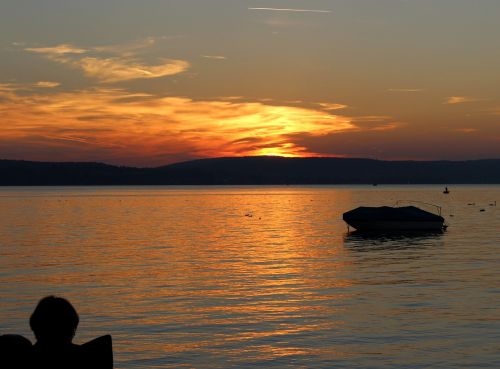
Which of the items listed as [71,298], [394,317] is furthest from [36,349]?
[71,298]

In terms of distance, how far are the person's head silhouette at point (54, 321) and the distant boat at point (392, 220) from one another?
76065 mm

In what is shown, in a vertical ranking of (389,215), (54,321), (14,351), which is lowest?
(389,215)

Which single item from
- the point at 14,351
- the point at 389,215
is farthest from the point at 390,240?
the point at 14,351

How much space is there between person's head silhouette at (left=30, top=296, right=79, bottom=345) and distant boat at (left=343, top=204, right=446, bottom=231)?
7606cm

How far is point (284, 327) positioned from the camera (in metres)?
25.9

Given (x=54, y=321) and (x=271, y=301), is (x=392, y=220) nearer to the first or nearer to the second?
(x=271, y=301)

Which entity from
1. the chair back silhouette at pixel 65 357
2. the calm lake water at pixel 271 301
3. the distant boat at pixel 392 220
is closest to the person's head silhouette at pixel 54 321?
the chair back silhouette at pixel 65 357

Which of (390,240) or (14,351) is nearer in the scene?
(14,351)

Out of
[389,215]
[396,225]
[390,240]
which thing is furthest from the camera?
[389,215]

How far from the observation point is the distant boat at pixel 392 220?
8050 centimetres

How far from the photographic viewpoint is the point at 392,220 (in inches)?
3164

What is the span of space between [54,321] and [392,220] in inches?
3016

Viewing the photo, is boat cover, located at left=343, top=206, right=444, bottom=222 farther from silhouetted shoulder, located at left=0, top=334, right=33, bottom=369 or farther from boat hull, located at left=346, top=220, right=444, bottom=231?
silhouetted shoulder, located at left=0, top=334, right=33, bottom=369

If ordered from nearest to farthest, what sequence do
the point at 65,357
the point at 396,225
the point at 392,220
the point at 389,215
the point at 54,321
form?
the point at 54,321 → the point at 65,357 → the point at 392,220 → the point at 396,225 → the point at 389,215
